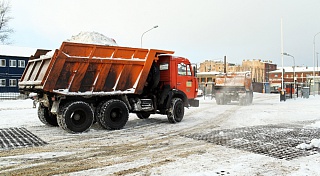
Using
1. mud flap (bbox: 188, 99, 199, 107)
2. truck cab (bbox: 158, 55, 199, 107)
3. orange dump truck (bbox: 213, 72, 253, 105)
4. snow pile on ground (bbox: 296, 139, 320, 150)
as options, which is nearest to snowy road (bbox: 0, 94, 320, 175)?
snow pile on ground (bbox: 296, 139, 320, 150)

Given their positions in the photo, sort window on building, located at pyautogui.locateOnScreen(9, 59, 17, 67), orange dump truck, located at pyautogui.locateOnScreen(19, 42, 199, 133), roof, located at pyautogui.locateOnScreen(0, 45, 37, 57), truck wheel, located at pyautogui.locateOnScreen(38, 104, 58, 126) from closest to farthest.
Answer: orange dump truck, located at pyautogui.locateOnScreen(19, 42, 199, 133) < truck wheel, located at pyautogui.locateOnScreen(38, 104, 58, 126) < roof, located at pyautogui.locateOnScreen(0, 45, 37, 57) < window on building, located at pyautogui.locateOnScreen(9, 59, 17, 67)

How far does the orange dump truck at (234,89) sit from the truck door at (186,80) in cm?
1135

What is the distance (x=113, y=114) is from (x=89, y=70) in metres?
1.80

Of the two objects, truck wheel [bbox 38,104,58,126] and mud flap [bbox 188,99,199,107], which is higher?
mud flap [bbox 188,99,199,107]

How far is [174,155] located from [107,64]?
457cm

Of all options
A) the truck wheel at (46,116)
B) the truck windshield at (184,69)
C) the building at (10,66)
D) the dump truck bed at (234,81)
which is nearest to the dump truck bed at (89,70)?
the truck wheel at (46,116)

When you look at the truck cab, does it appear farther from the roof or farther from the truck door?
the roof

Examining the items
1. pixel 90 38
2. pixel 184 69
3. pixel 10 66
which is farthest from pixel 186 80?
pixel 10 66

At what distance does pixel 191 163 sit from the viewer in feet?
18.8

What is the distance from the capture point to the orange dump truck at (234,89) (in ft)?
77.3

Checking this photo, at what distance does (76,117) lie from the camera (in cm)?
938

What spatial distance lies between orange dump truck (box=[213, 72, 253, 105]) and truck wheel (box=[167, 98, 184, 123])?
1239 cm

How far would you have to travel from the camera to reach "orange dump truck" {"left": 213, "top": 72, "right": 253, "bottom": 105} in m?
23.6

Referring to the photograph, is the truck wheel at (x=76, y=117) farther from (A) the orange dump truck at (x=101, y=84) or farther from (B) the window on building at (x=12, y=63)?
(B) the window on building at (x=12, y=63)
